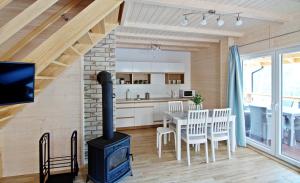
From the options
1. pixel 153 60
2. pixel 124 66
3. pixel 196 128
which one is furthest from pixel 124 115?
pixel 196 128

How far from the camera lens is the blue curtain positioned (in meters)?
4.02

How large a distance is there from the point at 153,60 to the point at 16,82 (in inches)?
189

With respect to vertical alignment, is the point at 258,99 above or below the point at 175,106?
above

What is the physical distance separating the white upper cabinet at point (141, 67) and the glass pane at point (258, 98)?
8.89 feet

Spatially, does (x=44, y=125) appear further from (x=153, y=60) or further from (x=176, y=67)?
(x=176, y=67)

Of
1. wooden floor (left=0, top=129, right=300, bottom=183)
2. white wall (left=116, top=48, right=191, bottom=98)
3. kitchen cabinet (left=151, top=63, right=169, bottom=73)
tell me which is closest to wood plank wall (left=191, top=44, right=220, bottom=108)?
white wall (left=116, top=48, right=191, bottom=98)

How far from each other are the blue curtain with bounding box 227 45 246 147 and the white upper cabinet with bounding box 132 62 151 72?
2.45 meters

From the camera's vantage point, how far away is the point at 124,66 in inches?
218

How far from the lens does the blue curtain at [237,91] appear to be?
4.02 m

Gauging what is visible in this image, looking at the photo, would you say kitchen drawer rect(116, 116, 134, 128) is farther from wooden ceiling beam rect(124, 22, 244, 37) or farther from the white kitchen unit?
wooden ceiling beam rect(124, 22, 244, 37)

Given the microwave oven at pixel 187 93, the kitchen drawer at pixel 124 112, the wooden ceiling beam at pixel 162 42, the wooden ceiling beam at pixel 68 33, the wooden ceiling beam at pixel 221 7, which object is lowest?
the kitchen drawer at pixel 124 112

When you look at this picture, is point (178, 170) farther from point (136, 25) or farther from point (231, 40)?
point (231, 40)

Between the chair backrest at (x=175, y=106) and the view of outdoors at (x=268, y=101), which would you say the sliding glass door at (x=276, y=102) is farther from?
the chair backrest at (x=175, y=106)

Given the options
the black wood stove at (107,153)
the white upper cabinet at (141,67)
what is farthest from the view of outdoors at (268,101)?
the black wood stove at (107,153)
